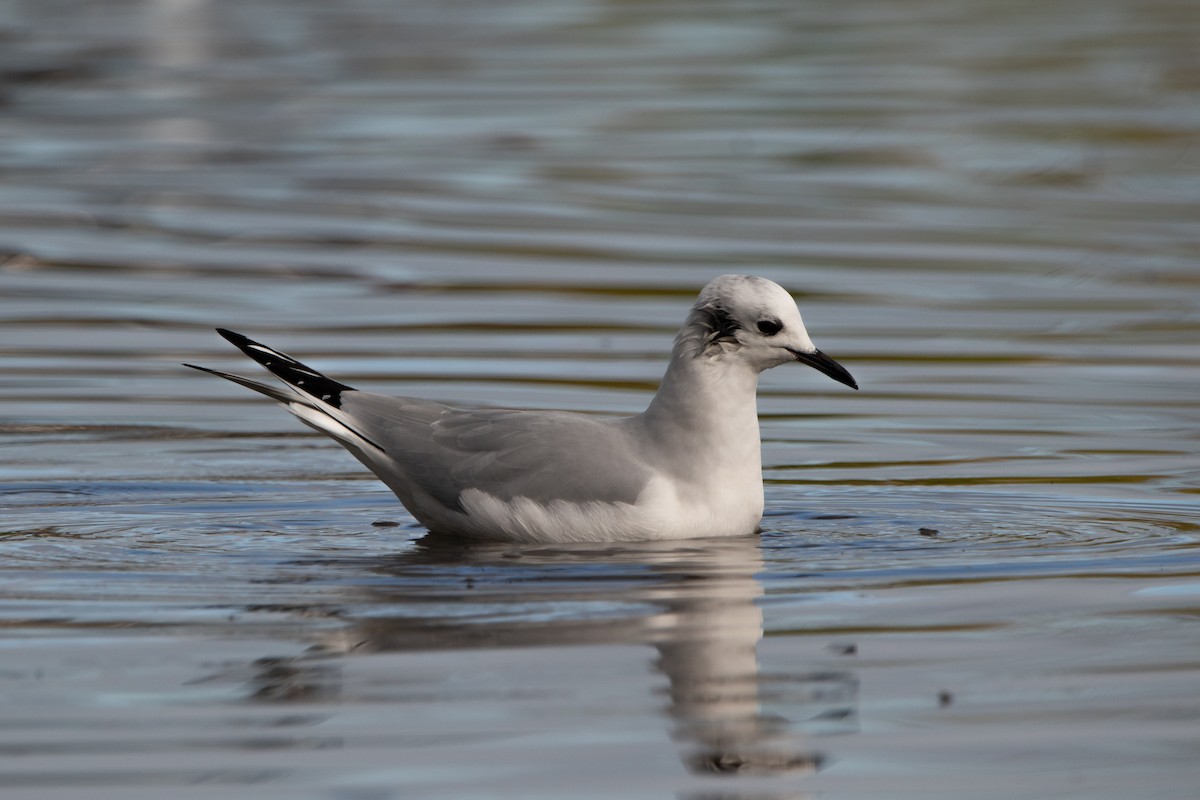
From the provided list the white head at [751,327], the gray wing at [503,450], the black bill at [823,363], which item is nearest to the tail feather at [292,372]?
the gray wing at [503,450]

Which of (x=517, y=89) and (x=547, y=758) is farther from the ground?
(x=517, y=89)

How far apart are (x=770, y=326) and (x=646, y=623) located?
168 centimetres

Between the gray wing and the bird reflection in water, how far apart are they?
208 mm

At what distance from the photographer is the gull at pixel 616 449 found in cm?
800

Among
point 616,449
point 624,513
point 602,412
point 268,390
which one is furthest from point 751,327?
point 602,412

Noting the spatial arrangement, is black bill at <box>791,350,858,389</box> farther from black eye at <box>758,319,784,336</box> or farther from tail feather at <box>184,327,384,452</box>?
tail feather at <box>184,327,384,452</box>

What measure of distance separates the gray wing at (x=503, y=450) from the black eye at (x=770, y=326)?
0.62 metres

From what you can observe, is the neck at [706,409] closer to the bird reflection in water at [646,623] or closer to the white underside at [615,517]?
the white underside at [615,517]

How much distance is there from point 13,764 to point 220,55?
2062cm

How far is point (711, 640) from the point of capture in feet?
21.8

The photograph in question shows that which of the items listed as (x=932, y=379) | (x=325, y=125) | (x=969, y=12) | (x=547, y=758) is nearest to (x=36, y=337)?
(x=932, y=379)

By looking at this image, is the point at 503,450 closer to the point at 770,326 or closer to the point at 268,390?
the point at 268,390

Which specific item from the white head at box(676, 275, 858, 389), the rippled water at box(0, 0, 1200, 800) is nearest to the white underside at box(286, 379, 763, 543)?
the rippled water at box(0, 0, 1200, 800)

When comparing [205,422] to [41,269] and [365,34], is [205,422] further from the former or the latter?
[365,34]
